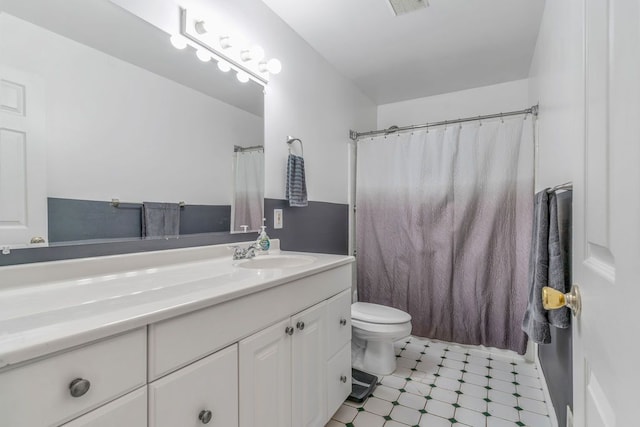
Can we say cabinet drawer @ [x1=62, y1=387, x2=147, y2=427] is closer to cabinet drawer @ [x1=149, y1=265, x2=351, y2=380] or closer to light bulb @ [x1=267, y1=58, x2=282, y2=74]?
cabinet drawer @ [x1=149, y1=265, x2=351, y2=380]

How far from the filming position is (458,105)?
2.86 meters

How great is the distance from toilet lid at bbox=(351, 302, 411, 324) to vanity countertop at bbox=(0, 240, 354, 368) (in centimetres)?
78

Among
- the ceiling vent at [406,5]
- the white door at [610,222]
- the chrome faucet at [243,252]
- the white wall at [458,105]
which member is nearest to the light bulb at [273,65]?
the ceiling vent at [406,5]

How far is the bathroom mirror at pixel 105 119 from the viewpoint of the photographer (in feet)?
3.00

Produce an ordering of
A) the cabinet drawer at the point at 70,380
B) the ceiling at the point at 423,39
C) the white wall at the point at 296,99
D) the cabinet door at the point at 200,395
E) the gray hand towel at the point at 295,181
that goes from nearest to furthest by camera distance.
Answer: the cabinet drawer at the point at 70,380 → the cabinet door at the point at 200,395 → the white wall at the point at 296,99 → the ceiling at the point at 423,39 → the gray hand towel at the point at 295,181

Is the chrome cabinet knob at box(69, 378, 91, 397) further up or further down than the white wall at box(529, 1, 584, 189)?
further down

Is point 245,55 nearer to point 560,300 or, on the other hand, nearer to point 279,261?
point 279,261

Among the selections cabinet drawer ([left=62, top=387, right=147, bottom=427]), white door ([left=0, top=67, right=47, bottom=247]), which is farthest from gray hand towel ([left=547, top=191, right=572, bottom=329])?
white door ([left=0, top=67, right=47, bottom=247])

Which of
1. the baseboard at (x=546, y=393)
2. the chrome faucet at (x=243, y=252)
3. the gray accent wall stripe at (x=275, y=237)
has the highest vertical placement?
the gray accent wall stripe at (x=275, y=237)

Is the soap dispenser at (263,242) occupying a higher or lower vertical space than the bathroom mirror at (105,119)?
lower

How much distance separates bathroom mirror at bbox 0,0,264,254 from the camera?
914mm

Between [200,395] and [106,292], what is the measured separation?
0.40m

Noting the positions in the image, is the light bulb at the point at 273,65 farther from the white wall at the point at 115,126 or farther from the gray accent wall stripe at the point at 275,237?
the gray accent wall stripe at the point at 275,237

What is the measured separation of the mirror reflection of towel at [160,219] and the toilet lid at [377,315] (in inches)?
50.5
